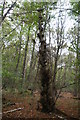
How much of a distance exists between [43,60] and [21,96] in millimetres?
4324

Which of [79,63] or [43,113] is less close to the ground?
[79,63]

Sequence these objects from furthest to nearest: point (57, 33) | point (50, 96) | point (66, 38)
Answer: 1. point (57, 33)
2. point (66, 38)
3. point (50, 96)

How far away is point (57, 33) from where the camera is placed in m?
9.23

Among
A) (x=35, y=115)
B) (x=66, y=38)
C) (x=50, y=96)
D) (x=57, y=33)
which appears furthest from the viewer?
(x=57, y=33)

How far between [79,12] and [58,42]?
4049 mm

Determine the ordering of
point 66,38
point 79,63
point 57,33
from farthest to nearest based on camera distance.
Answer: point 57,33, point 66,38, point 79,63

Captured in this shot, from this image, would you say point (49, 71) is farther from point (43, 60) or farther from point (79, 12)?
point (79, 12)

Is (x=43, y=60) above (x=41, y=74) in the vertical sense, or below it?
above

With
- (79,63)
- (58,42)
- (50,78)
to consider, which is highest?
(58,42)

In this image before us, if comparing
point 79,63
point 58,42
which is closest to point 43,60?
point 79,63

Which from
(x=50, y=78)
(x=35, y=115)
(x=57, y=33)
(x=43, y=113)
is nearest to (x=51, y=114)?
(x=43, y=113)

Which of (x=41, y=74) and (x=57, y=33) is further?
(x=57, y=33)

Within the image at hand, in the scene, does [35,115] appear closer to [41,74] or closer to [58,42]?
[41,74]

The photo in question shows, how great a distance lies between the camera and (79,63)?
14.2 ft
